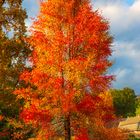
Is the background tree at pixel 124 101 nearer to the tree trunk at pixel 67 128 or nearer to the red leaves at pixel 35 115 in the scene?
the tree trunk at pixel 67 128

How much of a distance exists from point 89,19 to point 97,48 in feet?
6.73

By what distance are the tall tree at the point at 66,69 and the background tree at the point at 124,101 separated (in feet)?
348

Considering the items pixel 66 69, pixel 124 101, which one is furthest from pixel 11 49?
pixel 124 101

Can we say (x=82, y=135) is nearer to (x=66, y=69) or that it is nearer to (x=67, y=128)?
(x=67, y=128)

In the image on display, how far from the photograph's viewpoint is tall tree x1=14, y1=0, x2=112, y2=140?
28.8 meters

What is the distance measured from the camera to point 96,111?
29.8m

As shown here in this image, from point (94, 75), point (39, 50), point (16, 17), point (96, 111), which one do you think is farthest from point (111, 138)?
point (16, 17)

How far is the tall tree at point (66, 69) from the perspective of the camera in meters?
28.8

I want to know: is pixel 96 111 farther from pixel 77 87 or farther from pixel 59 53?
pixel 59 53

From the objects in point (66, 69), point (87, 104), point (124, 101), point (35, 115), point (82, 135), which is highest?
point (124, 101)

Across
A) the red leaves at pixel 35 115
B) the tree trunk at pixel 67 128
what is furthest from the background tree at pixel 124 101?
the red leaves at pixel 35 115

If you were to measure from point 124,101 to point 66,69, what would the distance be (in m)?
113

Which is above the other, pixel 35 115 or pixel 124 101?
pixel 124 101

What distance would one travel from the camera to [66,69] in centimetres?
2895
